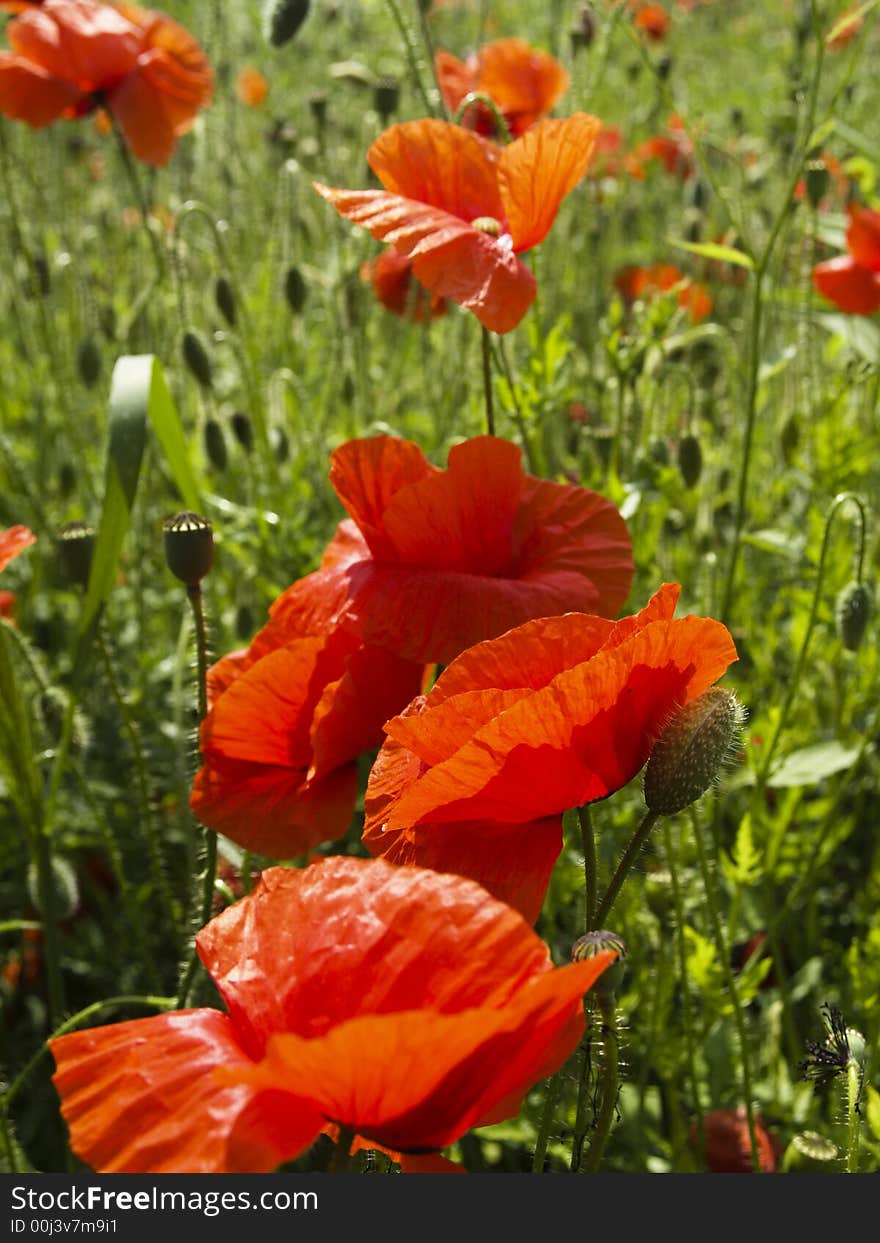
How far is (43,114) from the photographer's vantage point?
222 cm

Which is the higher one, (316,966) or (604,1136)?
(316,966)

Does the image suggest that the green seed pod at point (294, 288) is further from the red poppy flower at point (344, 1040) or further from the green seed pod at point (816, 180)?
the red poppy flower at point (344, 1040)

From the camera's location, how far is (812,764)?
174 centimetres

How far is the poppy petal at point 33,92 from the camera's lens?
7.23ft

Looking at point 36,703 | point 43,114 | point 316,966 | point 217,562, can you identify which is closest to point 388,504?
point 316,966

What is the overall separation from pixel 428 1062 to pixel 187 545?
2.05ft

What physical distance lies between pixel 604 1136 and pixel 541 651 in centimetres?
32

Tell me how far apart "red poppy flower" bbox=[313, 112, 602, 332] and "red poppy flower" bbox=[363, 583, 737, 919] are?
0.42 meters

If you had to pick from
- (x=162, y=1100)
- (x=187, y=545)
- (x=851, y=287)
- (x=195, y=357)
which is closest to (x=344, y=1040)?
(x=162, y=1100)

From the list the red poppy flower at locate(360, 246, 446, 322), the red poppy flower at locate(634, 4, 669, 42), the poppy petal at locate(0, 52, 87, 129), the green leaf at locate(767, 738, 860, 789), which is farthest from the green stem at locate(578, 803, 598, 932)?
the red poppy flower at locate(634, 4, 669, 42)

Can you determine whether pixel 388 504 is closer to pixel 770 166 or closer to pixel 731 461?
pixel 731 461

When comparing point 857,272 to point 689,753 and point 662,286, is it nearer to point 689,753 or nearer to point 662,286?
point 662,286

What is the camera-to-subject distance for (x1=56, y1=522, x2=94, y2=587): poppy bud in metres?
1.46

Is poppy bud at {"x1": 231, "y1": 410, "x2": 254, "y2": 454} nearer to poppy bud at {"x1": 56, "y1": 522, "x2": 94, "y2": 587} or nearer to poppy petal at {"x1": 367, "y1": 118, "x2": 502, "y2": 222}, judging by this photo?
poppy bud at {"x1": 56, "y1": 522, "x2": 94, "y2": 587}
